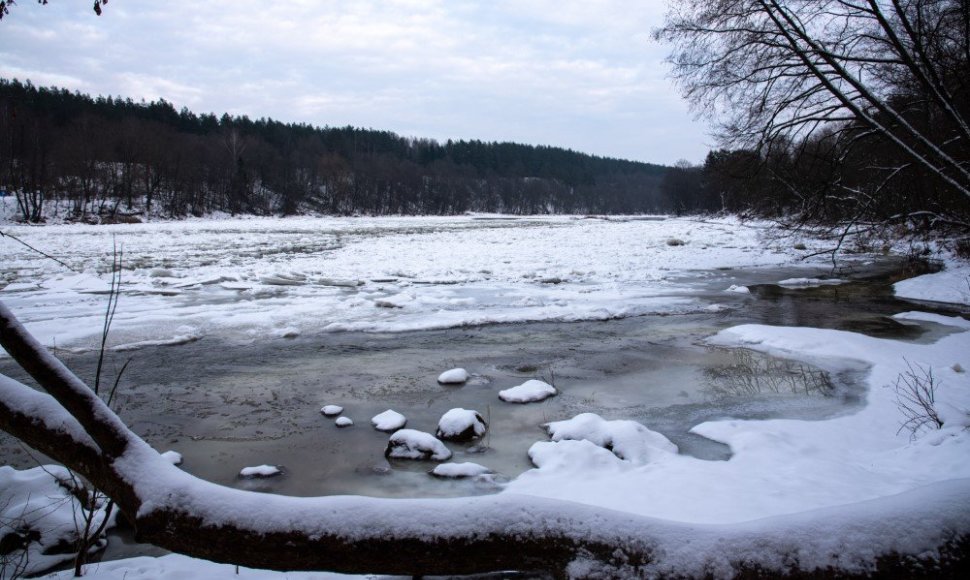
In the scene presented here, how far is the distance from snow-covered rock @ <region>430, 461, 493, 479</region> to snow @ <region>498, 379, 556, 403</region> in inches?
70.4

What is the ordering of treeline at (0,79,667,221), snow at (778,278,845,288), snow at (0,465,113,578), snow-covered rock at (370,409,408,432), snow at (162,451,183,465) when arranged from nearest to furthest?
snow at (0,465,113,578)
snow at (162,451,183,465)
snow-covered rock at (370,409,408,432)
snow at (778,278,845,288)
treeline at (0,79,667,221)

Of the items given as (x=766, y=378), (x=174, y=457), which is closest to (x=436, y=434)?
(x=174, y=457)

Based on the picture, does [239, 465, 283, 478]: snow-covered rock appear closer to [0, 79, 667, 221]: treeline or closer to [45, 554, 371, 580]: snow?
[45, 554, 371, 580]: snow

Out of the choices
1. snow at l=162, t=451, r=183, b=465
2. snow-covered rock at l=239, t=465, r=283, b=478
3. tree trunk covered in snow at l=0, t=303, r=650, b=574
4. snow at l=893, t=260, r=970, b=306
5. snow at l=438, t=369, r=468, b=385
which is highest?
tree trunk covered in snow at l=0, t=303, r=650, b=574

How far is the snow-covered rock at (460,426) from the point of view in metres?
5.26

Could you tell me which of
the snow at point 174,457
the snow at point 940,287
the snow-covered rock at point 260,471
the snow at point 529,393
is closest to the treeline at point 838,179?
the snow at point 940,287

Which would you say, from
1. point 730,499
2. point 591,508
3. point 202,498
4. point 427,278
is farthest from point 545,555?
point 427,278

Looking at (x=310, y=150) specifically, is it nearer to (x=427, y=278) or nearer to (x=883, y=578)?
(x=427, y=278)

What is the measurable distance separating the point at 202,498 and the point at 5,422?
509 mm

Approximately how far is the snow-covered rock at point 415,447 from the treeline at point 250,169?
11.8 ft

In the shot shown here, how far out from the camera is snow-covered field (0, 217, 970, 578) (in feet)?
3.93

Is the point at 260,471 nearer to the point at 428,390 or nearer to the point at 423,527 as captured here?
the point at 428,390

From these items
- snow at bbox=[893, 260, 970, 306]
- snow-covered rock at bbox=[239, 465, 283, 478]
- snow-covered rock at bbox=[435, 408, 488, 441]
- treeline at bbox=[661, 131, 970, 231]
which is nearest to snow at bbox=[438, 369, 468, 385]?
snow-covered rock at bbox=[435, 408, 488, 441]

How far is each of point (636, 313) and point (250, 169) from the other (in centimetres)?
8341
